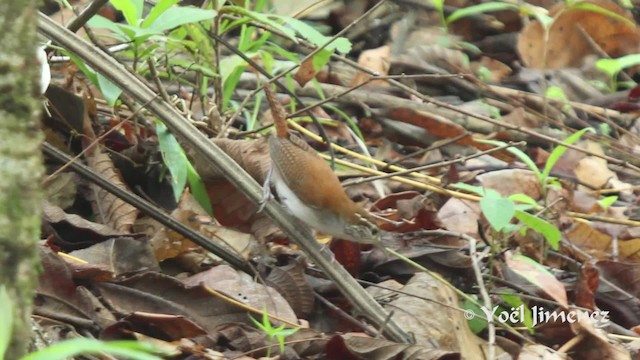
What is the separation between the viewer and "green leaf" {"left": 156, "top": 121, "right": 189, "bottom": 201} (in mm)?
3264

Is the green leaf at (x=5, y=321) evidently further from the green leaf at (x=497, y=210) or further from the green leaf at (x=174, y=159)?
the green leaf at (x=497, y=210)

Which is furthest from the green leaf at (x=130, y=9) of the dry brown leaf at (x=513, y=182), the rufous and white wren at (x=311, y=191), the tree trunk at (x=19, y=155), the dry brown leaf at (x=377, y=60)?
the dry brown leaf at (x=377, y=60)

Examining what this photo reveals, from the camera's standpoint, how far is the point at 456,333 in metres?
3.25

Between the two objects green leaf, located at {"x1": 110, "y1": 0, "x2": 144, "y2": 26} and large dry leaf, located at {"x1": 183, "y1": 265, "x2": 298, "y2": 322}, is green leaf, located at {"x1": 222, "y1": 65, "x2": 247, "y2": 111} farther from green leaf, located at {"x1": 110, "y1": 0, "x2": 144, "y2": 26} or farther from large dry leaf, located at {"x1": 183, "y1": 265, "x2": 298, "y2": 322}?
large dry leaf, located at {"x1": 183, "y1": 265, "x2": 298, "y2": 322}

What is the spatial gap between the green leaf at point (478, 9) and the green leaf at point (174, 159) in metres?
3.45

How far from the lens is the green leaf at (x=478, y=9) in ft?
21.1

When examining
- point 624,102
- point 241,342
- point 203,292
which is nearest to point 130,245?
point 203,292

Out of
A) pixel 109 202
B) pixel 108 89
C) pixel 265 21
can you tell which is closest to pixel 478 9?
pixel 265 21

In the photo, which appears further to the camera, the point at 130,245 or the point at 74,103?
the point at 74,103

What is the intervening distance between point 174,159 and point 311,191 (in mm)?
435

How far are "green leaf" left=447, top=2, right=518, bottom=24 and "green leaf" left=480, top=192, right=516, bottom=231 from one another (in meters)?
3.28

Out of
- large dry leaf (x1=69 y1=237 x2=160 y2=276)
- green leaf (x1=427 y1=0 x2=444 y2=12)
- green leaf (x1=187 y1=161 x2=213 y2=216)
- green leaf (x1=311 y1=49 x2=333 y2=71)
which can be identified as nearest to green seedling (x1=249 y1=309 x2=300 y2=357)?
large dry leaf (x1=69 y1=237 x2=160 y2=276)

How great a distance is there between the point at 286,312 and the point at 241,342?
0.69ft

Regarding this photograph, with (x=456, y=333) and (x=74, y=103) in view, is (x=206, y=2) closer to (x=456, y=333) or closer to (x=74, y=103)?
(x=74, y=103)
